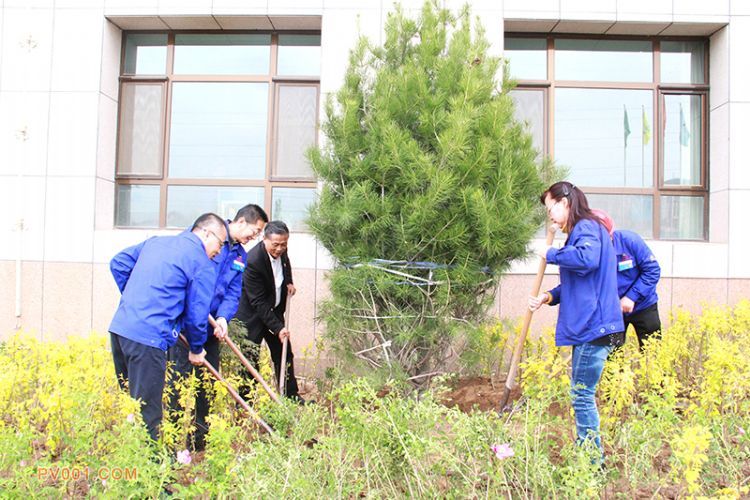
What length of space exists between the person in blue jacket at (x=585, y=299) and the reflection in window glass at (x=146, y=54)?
17.3 feet

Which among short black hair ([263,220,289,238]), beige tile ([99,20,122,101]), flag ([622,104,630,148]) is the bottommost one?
short black hair ([263,220,289,238])

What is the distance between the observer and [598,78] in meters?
6.64

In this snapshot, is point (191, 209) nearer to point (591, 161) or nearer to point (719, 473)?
point (591, 161)

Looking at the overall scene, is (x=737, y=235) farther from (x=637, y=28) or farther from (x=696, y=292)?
(x=637, y=28)

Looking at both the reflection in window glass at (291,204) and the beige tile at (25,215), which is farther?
the reflection in window glass at (291,204)

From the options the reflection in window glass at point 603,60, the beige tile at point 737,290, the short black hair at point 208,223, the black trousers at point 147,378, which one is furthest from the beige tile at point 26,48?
the beige tile at point 737,290

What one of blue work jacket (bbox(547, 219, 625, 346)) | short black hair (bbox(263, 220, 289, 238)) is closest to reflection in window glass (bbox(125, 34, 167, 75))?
short black hair (bbox(263, 220, 289, 238))

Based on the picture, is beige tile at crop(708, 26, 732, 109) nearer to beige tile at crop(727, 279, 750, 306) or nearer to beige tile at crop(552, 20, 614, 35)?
beige tile at crop(552, 20, 614, 35)

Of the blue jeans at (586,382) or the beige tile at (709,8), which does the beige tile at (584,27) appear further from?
the blue jeans at (586,382)

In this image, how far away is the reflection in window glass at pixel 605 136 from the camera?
6.54 m

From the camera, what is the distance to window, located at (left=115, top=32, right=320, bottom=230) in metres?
6.52

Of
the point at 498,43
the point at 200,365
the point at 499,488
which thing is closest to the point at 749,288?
the point at 498,43

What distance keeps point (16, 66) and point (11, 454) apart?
509cm

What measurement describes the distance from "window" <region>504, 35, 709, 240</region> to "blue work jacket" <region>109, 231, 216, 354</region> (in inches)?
179
